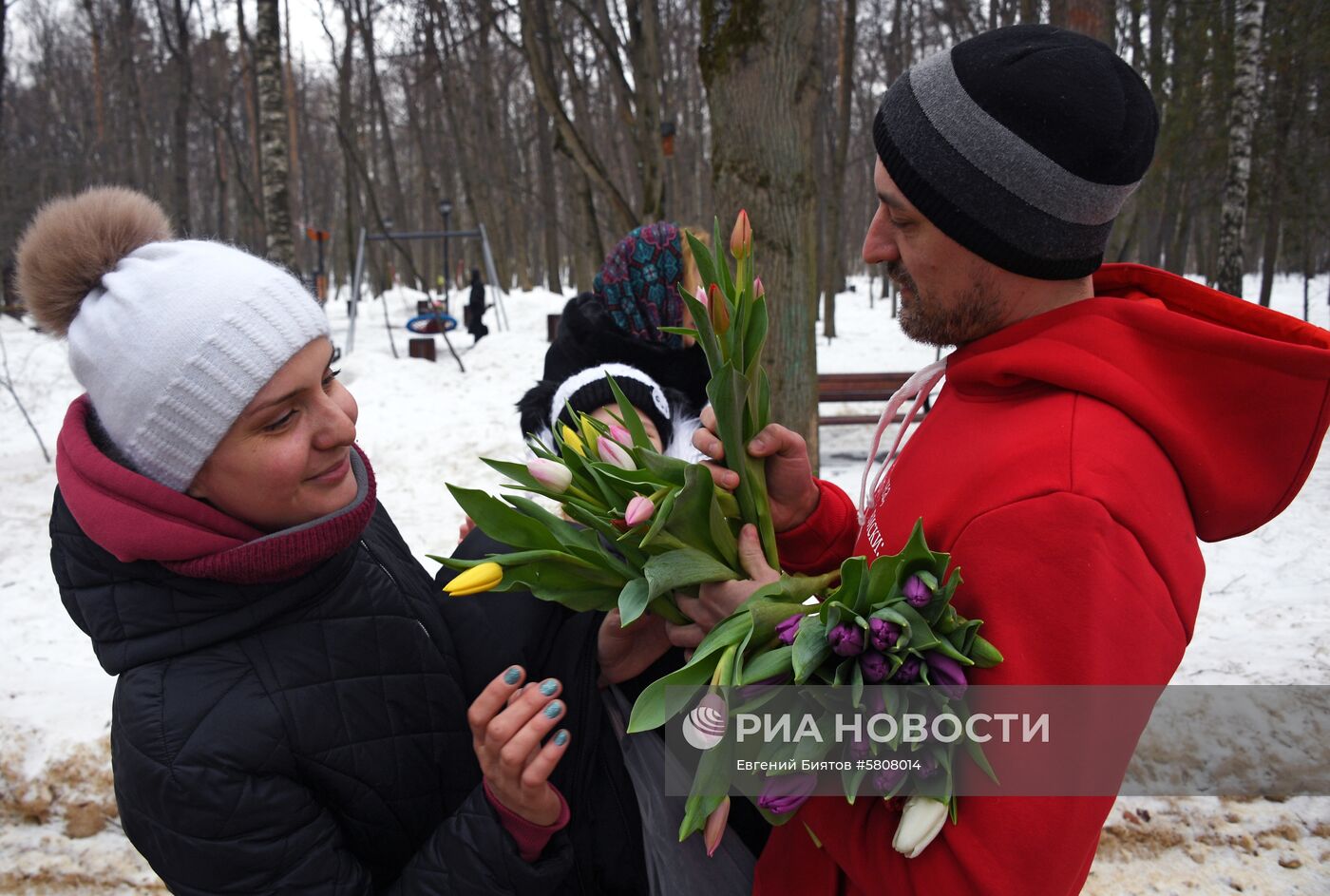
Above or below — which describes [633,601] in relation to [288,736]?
above

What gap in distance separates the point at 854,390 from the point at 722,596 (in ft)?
22.8

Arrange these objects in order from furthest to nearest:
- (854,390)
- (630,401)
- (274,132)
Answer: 1. (274,132)
2. (854,390)
3. (630,401)

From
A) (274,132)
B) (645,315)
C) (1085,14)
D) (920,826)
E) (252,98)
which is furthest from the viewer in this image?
(252,98)

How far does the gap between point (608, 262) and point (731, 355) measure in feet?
4.83

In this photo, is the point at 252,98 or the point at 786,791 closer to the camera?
the point at 786,791

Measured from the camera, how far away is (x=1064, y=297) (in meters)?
1.27

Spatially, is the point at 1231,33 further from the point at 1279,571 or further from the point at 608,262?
the point at 608,262

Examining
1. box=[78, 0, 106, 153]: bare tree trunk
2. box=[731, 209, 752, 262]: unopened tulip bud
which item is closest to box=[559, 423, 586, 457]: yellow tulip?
box=[731, 209, 752, 262]: unopened tulip bud

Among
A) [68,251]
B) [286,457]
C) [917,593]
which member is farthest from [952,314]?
[68,251]

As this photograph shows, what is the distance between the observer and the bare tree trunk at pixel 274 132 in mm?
9844

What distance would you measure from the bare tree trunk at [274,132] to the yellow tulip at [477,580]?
986 centimetres

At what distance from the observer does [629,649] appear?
152 cm

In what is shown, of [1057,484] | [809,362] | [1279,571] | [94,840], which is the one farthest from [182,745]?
[1279,571]

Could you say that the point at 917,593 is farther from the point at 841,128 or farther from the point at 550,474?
the point at 841,128
